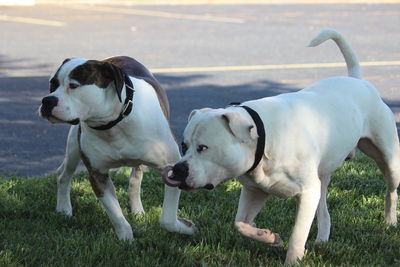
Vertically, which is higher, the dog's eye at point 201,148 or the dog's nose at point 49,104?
the dog's eye at point 201,148

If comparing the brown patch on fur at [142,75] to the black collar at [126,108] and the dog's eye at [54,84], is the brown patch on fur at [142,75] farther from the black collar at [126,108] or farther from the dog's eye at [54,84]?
the dog's eye at [54,84]

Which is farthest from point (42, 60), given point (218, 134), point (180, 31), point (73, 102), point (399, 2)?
point (399, 2)

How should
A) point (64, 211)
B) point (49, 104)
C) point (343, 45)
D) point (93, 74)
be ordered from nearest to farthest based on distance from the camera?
point (49, 104) → point (93, 74) → point (343, 45) → point (64, 211)

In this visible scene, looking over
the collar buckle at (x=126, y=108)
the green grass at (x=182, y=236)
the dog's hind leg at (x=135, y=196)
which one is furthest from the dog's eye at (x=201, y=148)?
the dog's hind leg at (x=135, y=196)

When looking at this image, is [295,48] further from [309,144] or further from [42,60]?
[309,144]

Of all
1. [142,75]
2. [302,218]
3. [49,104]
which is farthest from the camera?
[142,75]

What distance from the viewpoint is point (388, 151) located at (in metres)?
5.38

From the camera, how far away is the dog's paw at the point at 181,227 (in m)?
5.27

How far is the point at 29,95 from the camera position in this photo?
36.2 ft

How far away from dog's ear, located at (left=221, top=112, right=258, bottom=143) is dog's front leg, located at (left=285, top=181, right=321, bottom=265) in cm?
57

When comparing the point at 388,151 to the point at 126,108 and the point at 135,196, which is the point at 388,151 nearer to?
the point at 126,108

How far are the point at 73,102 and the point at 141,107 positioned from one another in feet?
1.76

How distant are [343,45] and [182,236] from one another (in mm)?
1828

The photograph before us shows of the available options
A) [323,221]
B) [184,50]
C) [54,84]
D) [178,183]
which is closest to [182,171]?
Result: [178,183]
